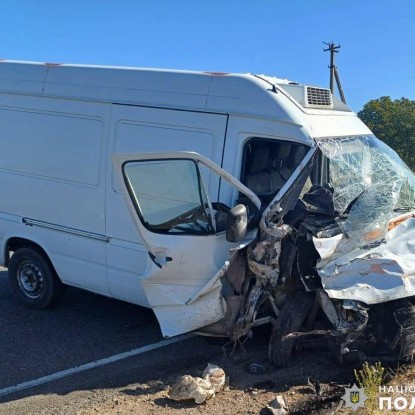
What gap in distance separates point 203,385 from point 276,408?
636mm

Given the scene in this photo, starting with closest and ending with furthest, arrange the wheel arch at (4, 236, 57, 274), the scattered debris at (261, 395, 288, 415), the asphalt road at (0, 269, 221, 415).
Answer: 1. the scattered debris at (261, 395, 288, 415)
2. the asphalt road at (0, 269, 221, 415)
3. the wheel arch at (4, 236, 57, 274)

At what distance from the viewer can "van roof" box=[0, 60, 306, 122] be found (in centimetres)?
509

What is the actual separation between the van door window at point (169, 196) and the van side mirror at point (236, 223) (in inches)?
9.8

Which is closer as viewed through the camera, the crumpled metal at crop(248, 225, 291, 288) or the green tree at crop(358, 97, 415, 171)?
the crumpled metal at crop(248, 225, 291, 288)

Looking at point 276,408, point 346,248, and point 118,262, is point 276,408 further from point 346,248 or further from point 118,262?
point 118,262

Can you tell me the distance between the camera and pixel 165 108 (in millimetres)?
5453

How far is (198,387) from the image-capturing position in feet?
14.2

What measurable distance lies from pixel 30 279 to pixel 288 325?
11.3 ft

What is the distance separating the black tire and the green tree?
2285cm

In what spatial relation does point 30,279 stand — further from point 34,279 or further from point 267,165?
point 267,165

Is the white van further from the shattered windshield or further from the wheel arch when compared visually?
the wheel arch

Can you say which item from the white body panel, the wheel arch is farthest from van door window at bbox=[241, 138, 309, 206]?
the wheel arch

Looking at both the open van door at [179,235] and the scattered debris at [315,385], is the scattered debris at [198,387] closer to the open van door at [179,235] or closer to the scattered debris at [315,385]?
the open van door at [179,235]

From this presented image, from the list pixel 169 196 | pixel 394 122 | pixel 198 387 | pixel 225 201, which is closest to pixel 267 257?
pixel 225 201
